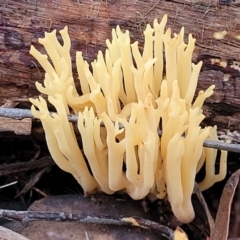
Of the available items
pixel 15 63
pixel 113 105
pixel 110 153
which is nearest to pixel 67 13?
pixel 15 63

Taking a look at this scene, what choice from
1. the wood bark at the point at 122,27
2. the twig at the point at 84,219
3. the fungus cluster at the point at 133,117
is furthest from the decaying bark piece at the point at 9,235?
the wood bark at the point at 122,27

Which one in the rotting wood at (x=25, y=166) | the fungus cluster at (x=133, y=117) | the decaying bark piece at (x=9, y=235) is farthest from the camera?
the rotting wood at (x=25, y=166)

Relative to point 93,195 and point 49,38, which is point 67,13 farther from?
point 93,195

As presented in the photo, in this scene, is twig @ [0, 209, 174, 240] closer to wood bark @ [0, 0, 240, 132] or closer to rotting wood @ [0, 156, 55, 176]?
rotting wood @ [0, 156, 55, 176]

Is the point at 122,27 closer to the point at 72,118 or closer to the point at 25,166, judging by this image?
the point at 72,118

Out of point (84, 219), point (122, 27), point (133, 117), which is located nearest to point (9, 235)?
point (84, 219)

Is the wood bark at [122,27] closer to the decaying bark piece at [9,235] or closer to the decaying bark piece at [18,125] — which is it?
the decaying bark piece at [18,125]
